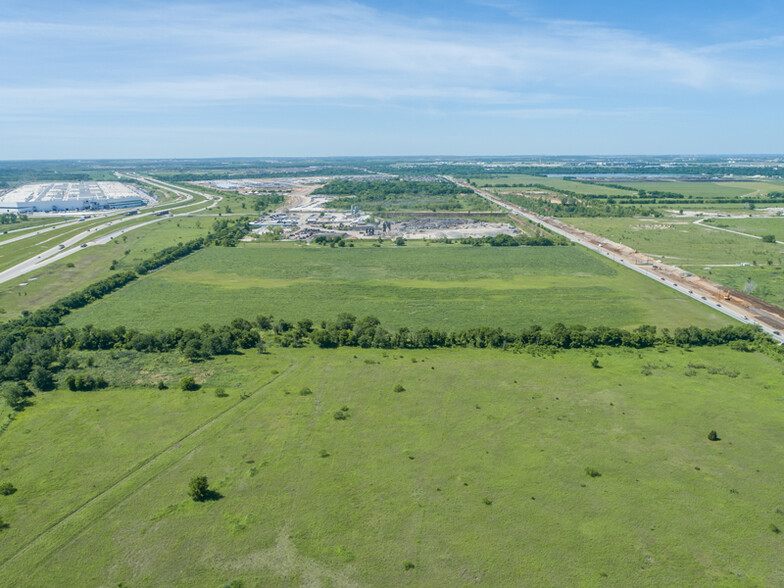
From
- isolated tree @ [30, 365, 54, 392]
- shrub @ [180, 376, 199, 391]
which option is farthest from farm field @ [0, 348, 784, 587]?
isolated tree @ [30, 365, 54, 392]

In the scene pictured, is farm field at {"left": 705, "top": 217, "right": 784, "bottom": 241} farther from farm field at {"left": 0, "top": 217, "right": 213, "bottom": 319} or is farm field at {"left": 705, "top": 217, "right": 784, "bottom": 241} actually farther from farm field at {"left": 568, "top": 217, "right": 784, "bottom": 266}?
farm field at {"left": 0, "top": 217, "right": 213, "bottom": 319}

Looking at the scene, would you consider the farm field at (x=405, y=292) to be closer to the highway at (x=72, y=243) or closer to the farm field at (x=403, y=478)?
the farm field at (x=403, y=478)

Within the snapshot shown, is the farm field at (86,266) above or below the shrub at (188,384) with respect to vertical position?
above

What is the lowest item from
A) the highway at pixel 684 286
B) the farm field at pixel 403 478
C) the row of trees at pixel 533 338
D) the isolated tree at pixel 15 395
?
the farm field at pixel 403 478

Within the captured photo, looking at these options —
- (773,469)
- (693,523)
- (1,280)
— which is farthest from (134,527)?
(1,280)

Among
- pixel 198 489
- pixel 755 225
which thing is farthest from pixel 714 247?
pixel 198 489

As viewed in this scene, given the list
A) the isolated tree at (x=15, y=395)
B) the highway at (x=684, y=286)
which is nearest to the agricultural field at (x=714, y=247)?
the highway at (x=684, y=286)
